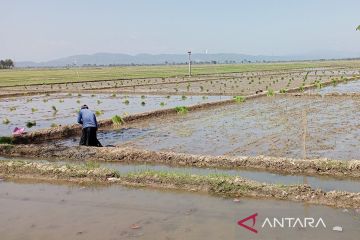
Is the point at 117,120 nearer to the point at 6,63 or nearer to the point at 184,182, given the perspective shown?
the point at 184,182

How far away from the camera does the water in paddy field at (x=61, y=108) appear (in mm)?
17172

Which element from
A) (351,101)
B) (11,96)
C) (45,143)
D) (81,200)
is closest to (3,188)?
(81,200)

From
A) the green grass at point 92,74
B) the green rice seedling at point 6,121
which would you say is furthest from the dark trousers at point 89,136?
the green grass at point 92,74

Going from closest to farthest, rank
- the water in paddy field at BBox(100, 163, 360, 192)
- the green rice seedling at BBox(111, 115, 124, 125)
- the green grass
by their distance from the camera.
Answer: the water in paddy field at BBox(100, 163, 360, 192), the green rice seedling at BBox(111, 115, 124, 125), the green grass

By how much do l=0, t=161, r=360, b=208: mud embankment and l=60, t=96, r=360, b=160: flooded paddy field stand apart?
2889mm

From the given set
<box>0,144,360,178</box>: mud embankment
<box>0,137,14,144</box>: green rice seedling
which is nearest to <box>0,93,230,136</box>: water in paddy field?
<box>0,137,14,144</box>: green rice seedling

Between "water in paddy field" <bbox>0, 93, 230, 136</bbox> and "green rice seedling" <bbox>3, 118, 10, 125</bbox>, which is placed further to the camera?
"water in paddy field" <bbox>0, 93, 230, 136</bbox>

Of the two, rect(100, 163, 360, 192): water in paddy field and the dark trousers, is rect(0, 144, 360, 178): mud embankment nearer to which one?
rect(100, 163, 360, 192): water in paddy field

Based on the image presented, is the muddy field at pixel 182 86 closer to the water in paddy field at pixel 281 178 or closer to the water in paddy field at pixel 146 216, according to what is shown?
the water in paddy field at pixel 281 178

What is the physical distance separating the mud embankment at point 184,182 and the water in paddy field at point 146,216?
214 millimetres

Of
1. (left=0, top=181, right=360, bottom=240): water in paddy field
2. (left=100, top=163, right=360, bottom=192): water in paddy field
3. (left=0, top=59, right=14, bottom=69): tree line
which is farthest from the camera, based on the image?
(left=0, top=59, right=14, bottom=69): tree line

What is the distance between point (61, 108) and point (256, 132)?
12.4 m

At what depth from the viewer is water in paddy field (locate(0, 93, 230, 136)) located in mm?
17172

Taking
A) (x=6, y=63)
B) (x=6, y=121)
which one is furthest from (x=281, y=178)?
(x=6, y=63)
